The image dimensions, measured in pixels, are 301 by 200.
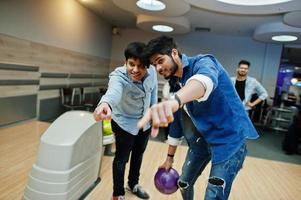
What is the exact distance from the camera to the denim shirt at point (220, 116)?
123cm

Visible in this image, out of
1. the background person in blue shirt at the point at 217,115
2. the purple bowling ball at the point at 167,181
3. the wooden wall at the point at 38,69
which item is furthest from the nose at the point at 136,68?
the wooden wall at the point at 38,69

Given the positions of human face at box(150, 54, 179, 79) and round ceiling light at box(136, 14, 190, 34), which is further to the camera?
round ceiling light at box(136, 14, 190, 34)

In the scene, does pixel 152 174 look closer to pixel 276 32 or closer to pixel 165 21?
pixel 165 21

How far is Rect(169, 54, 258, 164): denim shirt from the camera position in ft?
4.02

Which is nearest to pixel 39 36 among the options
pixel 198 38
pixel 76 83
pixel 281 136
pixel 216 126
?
pixel 76 83

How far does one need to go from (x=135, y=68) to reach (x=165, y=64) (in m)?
0.57

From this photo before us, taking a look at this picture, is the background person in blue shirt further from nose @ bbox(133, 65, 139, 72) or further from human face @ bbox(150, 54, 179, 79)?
nose @ bbox(133, 65, 139, 72)

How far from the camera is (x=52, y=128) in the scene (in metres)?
1.81

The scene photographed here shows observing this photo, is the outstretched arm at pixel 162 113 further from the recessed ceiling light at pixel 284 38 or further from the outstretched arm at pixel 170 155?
the recessed ceiling light at pixel 284 38

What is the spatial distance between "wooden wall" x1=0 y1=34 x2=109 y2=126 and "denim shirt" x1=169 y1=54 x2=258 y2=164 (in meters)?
3.84

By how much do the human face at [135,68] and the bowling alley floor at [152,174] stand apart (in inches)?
48.1

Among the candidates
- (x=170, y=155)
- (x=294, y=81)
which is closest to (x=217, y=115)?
(x=170, y=155)

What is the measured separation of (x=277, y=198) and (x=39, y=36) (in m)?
4.97

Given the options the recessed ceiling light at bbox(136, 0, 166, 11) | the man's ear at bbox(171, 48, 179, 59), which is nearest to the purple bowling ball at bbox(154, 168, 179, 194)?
the man's ear at bbox(171, 48, 179, 59)
